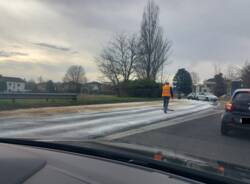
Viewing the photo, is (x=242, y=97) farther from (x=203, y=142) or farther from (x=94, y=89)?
(x=94, y=89)

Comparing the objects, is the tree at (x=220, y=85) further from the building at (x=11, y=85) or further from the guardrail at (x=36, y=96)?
the guardrail at (x=36, y=96)

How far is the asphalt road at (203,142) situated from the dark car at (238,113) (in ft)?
1.12

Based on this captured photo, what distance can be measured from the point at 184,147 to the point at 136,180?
6.33 m

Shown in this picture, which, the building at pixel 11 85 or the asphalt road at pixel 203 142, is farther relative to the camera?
the building at pixel 11 85

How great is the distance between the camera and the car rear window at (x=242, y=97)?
1049 cm

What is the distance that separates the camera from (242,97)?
10617 millimetres

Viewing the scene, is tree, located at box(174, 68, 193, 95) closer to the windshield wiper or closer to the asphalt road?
the asphalt road

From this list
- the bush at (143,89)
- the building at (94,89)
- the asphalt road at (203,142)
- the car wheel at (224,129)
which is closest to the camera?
the asphalt road at (203,142)

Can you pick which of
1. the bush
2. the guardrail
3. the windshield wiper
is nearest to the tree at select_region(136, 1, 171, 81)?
the bush

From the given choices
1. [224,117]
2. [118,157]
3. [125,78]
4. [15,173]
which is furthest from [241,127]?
[125,78]

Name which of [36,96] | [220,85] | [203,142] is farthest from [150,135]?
[220,85]

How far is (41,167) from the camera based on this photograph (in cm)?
224

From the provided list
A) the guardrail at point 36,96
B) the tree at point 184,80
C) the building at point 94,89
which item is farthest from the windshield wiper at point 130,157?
the tree at point 184,80

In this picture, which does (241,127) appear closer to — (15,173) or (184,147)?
(184,147)
